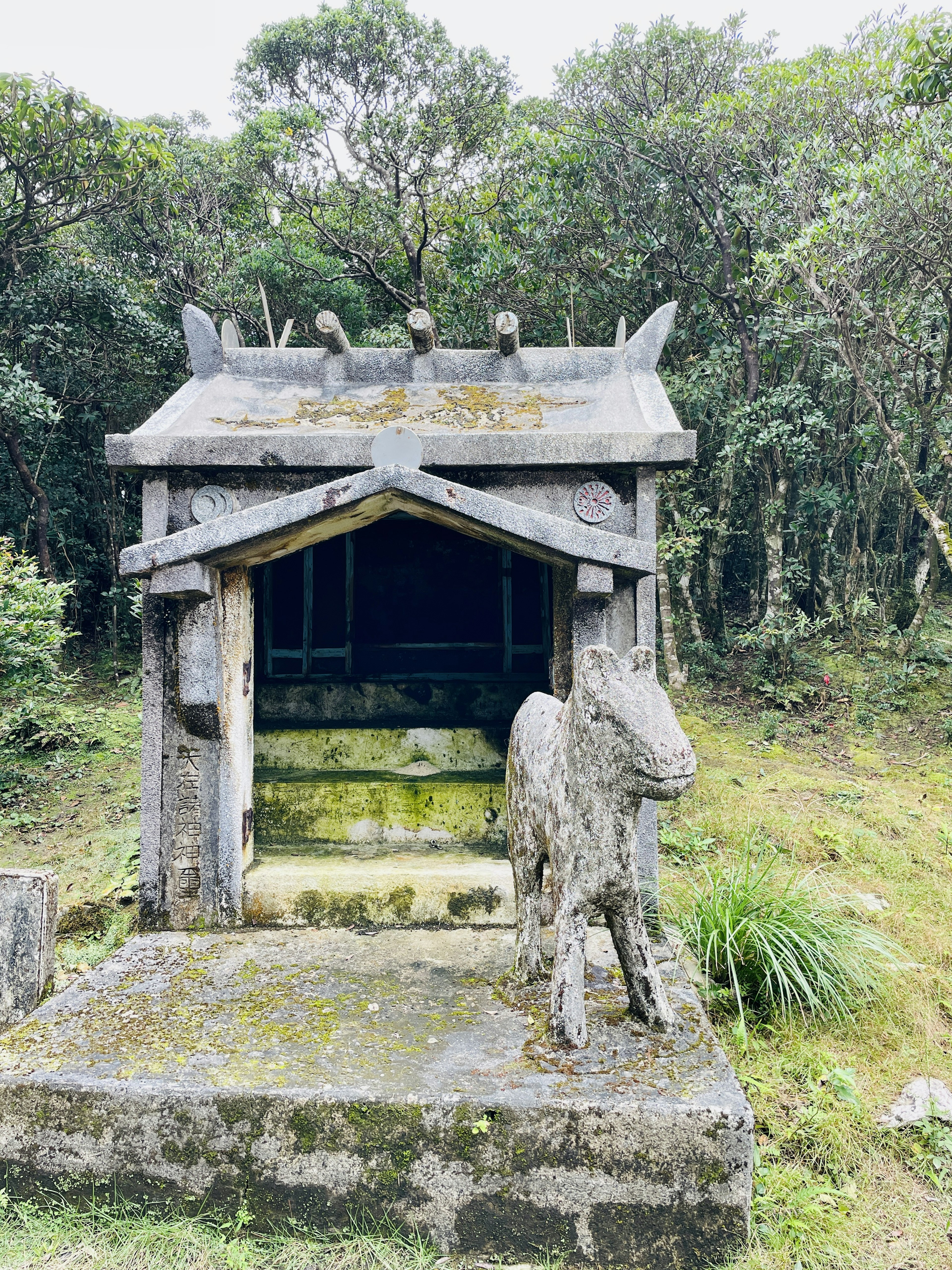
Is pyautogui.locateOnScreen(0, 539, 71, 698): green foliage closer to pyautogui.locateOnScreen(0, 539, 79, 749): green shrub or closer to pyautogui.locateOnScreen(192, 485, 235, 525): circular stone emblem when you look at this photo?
pyautogui.locateOnScreen(0, 539, 79, 749): green shrub

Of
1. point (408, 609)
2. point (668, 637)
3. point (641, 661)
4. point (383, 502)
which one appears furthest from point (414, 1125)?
point (668, 637)

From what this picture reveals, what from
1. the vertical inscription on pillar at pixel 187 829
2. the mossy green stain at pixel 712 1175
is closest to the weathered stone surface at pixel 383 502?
the vertical inscription on pillar at pixel 187 829

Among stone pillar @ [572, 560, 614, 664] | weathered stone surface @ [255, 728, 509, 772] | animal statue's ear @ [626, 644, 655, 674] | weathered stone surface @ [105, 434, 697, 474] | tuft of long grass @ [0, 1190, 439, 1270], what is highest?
weathered stone surface @ [105, 434, 697, 474]

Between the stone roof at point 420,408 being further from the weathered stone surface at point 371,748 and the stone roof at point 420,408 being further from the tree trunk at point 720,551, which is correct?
the tree trunk at point 720,551

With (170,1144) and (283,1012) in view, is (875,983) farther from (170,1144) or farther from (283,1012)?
(170,1144)

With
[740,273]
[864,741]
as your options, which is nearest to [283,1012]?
[864,741]

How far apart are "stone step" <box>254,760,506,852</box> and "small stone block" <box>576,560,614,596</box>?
1986mm

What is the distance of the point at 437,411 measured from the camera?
18.8 ft

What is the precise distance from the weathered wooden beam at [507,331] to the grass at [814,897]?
13.0 ft

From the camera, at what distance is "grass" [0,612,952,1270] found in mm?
3131

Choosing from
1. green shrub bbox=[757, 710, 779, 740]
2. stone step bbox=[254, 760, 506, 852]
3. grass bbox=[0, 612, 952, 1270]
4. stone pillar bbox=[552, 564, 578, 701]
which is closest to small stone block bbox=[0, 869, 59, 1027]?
grass bbox=[0, 612, 952, 1270]

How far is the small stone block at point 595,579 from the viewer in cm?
486

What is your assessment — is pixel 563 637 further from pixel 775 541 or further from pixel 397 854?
pixel 775 541

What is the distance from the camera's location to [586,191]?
11664 millimetres
